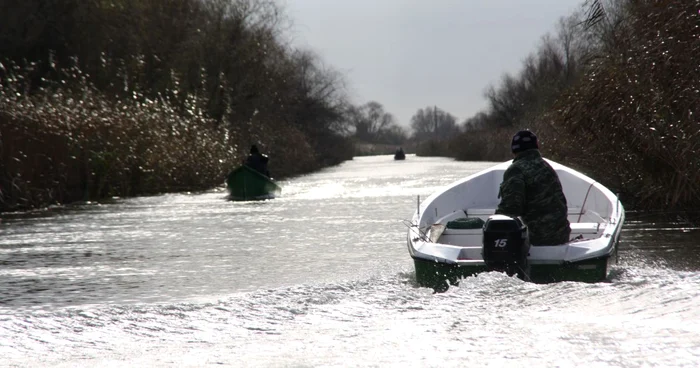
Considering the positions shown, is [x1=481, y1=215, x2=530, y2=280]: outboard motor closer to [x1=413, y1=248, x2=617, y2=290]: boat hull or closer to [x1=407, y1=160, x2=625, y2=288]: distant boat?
[x1=407, y1=160, x2=625, y2=288]: distant boat

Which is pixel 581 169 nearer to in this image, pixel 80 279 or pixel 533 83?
pixel 80 279

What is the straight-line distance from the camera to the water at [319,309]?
7.09 metres

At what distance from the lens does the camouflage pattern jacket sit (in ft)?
31.8

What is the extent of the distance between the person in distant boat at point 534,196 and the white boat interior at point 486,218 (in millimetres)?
227

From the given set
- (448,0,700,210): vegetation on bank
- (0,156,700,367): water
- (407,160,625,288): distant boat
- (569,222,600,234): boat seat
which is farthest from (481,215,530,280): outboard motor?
(448,0,700,210): vegetation on bank

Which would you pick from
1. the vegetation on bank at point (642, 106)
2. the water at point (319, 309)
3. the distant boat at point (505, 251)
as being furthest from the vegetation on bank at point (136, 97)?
the distant boat at point (505, 251)

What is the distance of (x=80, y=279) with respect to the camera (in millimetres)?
11836

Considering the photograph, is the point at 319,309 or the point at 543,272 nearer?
the point at 319,309

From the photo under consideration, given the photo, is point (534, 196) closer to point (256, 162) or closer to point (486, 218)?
point (486, 218)

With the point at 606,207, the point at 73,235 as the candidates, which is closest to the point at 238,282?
the point at 606,207

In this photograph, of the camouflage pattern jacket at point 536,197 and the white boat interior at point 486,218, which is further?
the camouflage pattern jacket at point 536,197

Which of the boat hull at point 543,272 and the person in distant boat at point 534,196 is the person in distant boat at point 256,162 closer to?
the person in distant boat at point 534,196

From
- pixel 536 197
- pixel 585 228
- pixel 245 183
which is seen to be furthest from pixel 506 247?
pixel 245 183

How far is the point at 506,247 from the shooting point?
8938mm
